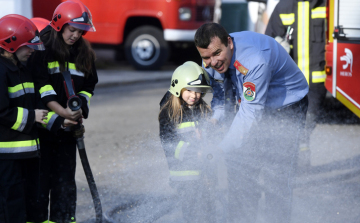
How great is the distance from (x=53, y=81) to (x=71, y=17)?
18.2 inches

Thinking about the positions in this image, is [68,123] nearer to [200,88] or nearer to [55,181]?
[55,181]

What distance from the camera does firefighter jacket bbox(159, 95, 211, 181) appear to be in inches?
130

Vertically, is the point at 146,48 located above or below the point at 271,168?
above

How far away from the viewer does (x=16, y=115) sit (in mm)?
2936

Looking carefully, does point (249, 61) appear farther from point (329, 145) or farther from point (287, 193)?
point (329, 145)

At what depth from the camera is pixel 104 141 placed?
19.6ft

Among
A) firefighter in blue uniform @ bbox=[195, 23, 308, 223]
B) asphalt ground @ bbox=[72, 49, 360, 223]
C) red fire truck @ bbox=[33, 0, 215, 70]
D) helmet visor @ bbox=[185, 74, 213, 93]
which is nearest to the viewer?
firefighter in blue uniform @ bbox=[195, 23, 308, 223]

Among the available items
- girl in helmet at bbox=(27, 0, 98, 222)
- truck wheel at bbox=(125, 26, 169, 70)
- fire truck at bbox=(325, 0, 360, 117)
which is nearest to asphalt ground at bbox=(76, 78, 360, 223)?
girl in helmet at bbox=(27, 0, 98, 222)

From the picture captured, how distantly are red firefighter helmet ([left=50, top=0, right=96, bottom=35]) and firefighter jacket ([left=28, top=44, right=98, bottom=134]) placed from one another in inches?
7.5

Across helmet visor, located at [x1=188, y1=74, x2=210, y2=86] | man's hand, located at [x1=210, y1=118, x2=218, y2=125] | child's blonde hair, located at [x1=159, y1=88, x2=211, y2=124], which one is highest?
helmet visor, located at [x1=188, y1=74, x2=210, y2=86]

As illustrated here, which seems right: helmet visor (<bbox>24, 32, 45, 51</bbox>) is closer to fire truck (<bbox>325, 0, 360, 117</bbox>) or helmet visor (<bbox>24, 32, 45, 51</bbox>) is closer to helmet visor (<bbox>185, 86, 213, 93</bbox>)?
helmet visor (<bbox>185, 86, 213, 93</bbox>)

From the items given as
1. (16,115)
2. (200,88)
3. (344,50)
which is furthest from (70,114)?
(344,50)

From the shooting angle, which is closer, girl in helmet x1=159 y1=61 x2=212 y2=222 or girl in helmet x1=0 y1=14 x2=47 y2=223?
girl in helmet x1=0 y1=14 x2=47 y2=223

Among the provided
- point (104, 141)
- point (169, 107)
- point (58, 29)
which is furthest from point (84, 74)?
point (104, 141)
